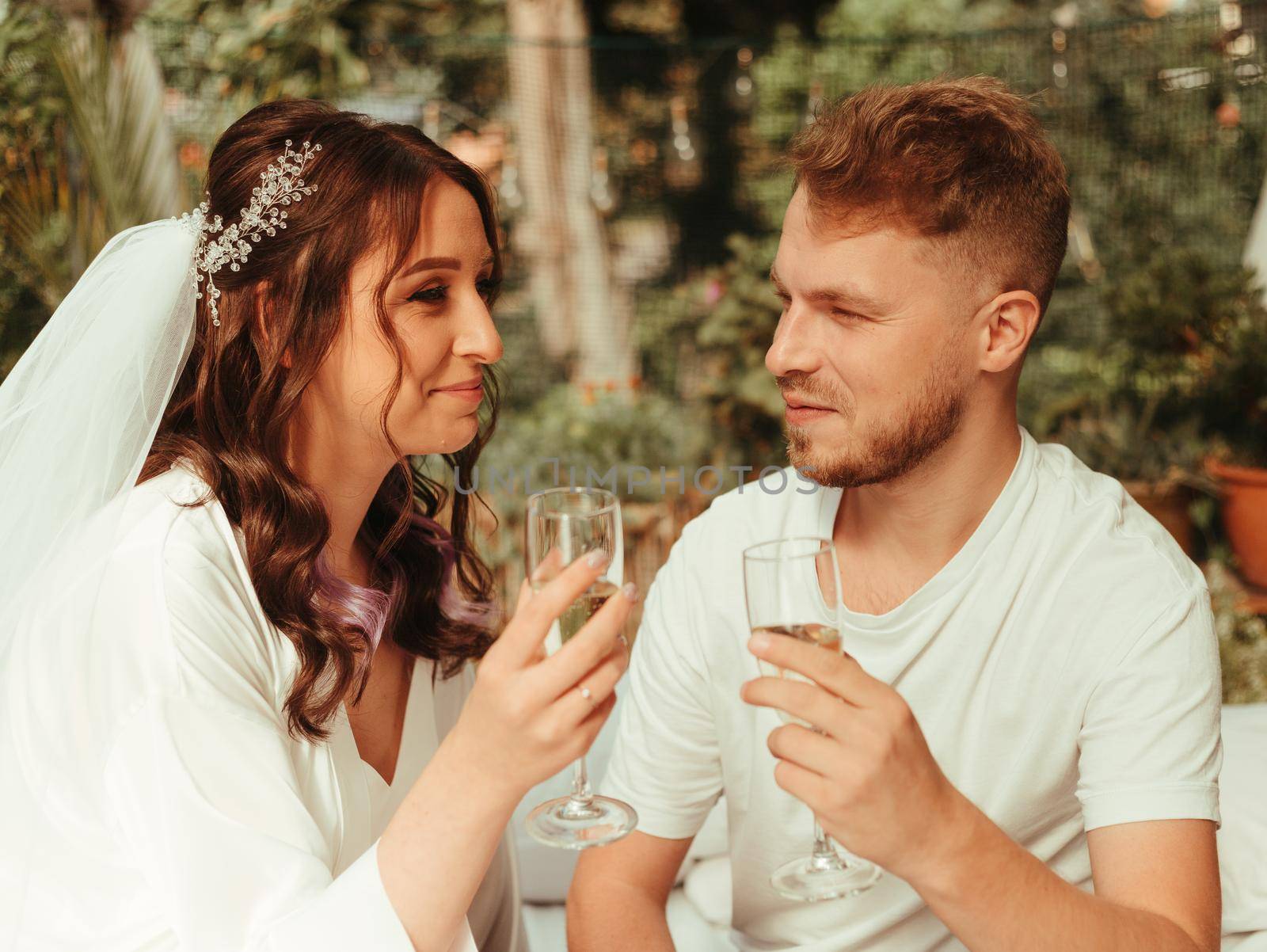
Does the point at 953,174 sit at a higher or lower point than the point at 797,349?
higher

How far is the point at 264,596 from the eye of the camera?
1942mm

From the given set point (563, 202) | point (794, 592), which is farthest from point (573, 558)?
point (563, 202)

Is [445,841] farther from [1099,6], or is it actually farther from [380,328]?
[1099,6]

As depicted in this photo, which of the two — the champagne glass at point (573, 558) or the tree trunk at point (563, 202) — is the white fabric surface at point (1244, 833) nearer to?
the champagne glass at point (573, 558)

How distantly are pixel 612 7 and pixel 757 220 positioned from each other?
91.2 inches

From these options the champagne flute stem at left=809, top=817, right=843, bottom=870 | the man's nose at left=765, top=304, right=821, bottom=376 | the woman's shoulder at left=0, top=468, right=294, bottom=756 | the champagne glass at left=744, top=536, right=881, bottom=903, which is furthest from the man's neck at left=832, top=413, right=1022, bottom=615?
the woman's shoulder at left=0, top=468, right=294, bottom=756

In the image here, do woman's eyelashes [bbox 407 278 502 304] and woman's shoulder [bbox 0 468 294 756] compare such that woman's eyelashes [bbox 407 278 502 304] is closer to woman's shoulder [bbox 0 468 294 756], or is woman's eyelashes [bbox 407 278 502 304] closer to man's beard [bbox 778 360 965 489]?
woman's shoulder [bbox 0 468 294 756]

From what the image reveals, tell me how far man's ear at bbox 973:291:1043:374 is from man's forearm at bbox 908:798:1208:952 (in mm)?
878

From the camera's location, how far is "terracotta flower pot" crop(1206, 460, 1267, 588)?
5.10 meters

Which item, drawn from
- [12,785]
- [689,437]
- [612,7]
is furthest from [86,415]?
[612,7]

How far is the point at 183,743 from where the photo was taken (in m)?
1.62

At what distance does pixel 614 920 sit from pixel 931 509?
850mm

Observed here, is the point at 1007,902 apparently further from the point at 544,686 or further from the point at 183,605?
the point at 183,605

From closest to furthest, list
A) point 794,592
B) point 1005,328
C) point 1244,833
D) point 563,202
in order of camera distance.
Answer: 1. point 794,592
2. point 1005,328
3. point 1244,833
4. point 563,202
